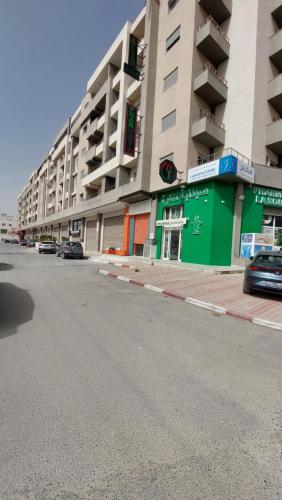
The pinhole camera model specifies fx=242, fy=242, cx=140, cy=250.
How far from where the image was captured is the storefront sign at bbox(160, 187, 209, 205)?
651 inches

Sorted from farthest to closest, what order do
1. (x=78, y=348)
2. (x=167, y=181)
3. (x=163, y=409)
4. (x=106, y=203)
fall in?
1. (x=106, y=203)
2. (x=167, y=181)
3. (x=78, y=348)
4. (x=163, y=409)

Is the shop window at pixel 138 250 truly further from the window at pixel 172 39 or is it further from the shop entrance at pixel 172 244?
the window at pixel 172 39

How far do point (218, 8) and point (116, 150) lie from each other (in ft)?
45.5

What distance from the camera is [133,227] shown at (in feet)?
80.0

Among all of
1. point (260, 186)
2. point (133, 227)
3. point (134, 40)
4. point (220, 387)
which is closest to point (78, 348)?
point (220, 387)

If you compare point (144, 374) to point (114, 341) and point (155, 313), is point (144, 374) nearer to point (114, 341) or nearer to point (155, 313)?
point (114, 341)

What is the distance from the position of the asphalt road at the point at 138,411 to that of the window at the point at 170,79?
67.0 feet

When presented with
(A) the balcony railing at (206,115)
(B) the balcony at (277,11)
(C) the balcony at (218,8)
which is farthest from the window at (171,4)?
(A) the balcony railing at (206,115)

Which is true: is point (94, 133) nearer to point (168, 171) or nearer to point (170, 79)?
point (170, 79)

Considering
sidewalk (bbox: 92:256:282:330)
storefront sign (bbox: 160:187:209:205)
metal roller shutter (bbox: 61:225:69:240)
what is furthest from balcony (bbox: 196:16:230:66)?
metal roller shutter (bbox: 61:225:69:240)

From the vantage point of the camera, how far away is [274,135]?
16125 millimetres

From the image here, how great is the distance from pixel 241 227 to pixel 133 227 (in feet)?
36.7

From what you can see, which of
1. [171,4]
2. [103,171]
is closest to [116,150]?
[103,171]

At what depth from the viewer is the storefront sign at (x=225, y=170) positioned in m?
13.9
